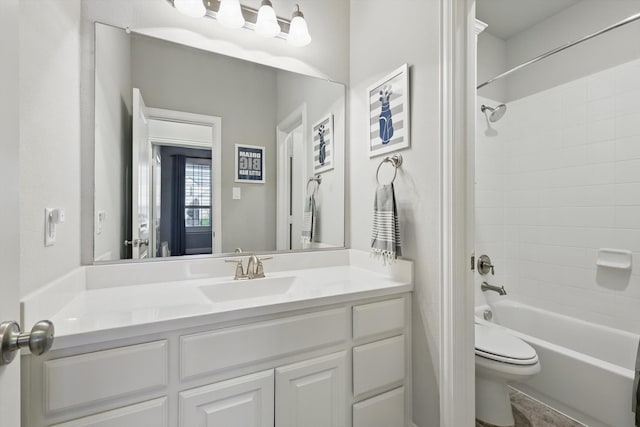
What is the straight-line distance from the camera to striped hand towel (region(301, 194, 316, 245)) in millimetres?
1729

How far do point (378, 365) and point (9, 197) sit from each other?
1297mm

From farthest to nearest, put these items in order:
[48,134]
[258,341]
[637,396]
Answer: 1. [637,396]
2. [258,341]
3. [48,134]

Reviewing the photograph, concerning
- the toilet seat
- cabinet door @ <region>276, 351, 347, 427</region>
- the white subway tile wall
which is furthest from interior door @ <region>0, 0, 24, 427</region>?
the white subway tile wall

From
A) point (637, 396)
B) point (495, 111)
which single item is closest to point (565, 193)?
point (495, 111)

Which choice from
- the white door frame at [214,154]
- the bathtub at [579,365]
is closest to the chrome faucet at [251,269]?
the white door frame at [214,154]

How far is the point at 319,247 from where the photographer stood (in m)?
1.77

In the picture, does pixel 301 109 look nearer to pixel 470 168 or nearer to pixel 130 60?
pixel 130 60

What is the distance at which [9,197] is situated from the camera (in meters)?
0.50

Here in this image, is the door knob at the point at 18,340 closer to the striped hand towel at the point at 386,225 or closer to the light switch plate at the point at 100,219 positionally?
the light switch plate at the point at 100,219

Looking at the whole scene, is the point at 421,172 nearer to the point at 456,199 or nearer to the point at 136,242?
the point at 456,199

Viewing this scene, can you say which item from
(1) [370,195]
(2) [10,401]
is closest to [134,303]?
(2) [10,401]

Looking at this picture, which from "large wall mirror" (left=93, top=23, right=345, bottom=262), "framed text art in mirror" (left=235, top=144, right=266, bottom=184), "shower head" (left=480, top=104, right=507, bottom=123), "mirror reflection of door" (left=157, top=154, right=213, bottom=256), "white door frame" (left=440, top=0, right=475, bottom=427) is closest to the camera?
"white door frame" (left=440, top=0, right=475, bottom=427)

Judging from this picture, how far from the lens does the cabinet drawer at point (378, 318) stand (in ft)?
3.96

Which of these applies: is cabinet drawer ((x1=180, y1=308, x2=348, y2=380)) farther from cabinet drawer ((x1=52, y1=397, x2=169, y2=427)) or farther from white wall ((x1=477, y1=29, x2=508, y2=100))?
white wall ((x1=477, y1=29, x2=508, y2=100))
